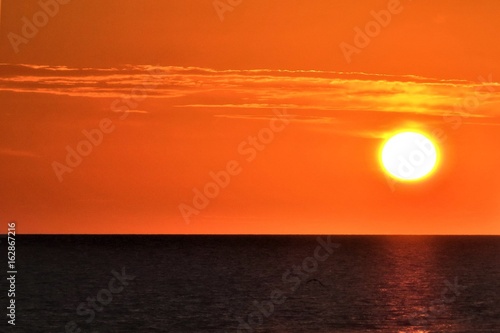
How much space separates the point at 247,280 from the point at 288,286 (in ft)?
37.9

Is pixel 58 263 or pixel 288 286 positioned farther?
pixel 58 263

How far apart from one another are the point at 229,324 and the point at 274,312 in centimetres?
861

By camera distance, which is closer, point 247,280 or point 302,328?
point 302,328

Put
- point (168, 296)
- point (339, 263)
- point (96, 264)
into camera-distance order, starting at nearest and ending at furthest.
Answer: point (168, 296), point (96, 264), point (339, 263)

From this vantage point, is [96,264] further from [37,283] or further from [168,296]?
[168,296]

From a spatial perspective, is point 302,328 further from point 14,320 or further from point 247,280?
point 247,280

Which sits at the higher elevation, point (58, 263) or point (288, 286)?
point (58, 263)

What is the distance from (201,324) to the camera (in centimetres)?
7181

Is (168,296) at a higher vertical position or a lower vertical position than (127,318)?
higher

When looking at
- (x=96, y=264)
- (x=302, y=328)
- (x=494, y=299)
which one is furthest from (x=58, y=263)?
(x=302, y=328)

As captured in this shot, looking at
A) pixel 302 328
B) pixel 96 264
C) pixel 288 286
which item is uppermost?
pixel 96 264

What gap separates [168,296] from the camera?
306ft

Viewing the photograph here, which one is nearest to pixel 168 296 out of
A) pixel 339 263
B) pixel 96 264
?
pixel 96 264

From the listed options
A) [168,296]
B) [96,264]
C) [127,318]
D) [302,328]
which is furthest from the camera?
[96,264]
